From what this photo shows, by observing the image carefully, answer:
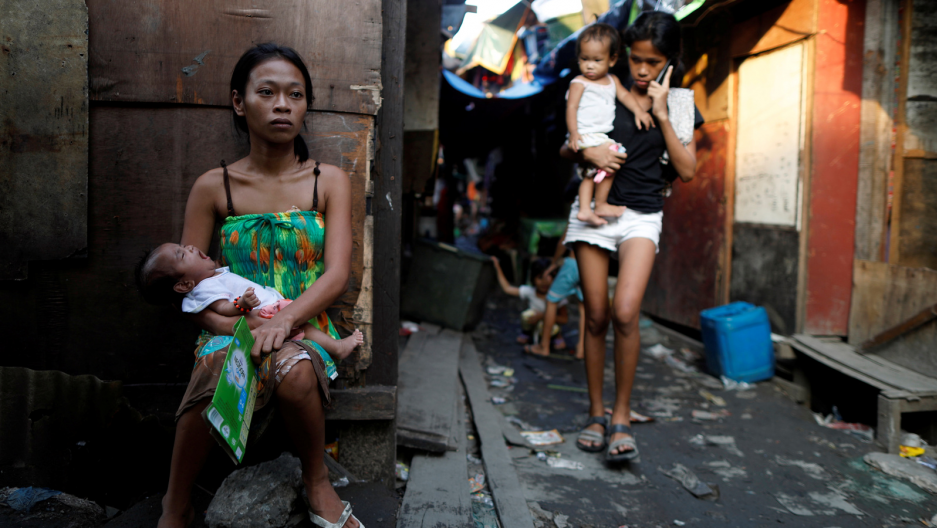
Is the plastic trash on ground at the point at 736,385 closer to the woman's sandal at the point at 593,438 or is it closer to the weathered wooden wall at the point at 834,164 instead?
the weathered wooden wall at the point at 834,164

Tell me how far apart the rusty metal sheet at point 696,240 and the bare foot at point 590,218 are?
2827 millimetres

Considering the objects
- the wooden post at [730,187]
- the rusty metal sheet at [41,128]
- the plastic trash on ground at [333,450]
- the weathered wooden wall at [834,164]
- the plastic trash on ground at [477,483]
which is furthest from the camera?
the wooden post at [730,187]

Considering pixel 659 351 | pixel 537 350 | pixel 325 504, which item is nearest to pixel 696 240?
pixel 659 351

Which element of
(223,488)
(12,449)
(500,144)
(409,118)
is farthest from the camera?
(500,144)

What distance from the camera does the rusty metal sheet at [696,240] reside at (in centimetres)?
517

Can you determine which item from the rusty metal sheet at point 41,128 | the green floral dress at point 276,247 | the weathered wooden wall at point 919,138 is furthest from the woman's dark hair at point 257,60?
the weathered wooden wall at point 919,138

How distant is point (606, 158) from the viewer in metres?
2.82

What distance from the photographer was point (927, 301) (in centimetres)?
345

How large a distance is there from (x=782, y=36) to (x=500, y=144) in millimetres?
7942

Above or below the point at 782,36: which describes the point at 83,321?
below

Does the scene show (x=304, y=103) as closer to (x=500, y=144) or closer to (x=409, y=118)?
(x=409, y=118)

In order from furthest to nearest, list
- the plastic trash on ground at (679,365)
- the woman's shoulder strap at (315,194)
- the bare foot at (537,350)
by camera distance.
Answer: the bare foot at (537,350)
the plastic trash on ground at (679,365)
the woman's shoulder strap at (315,194)

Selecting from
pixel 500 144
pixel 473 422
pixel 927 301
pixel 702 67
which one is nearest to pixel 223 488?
pixel 473 422

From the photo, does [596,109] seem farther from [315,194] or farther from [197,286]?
[197,286]
